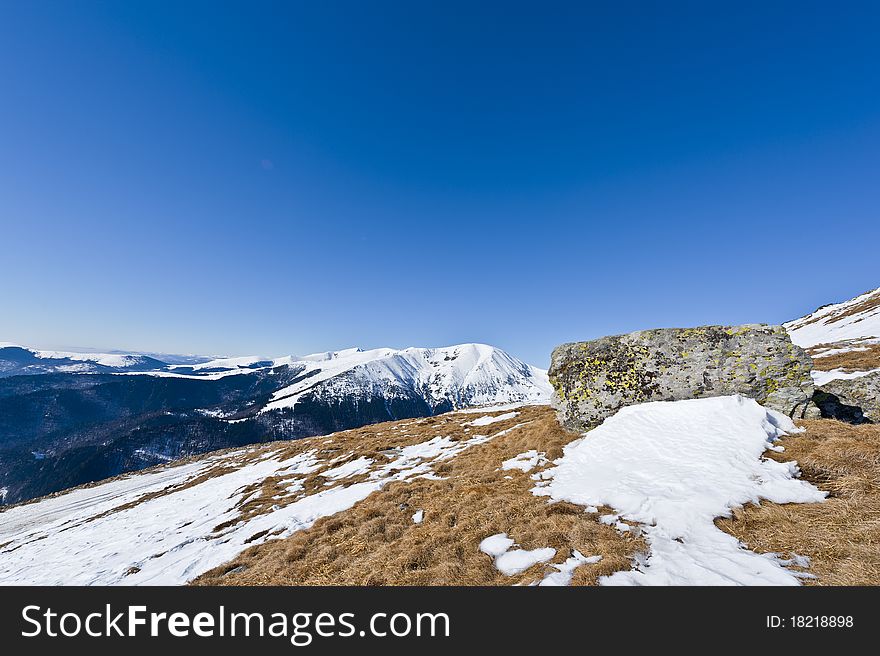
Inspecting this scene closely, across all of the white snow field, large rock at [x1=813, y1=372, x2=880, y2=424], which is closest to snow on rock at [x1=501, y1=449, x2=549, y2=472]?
the white snow field

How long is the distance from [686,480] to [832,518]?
267 centimetres

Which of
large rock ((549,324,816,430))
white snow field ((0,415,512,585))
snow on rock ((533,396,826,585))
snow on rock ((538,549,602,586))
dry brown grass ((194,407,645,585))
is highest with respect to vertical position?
large rock ((549,324,816,430))

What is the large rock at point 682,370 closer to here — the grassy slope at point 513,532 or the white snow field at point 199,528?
the grassy slope at point 513,532

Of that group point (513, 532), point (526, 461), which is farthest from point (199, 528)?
point (513, 532)

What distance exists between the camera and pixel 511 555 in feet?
23.1

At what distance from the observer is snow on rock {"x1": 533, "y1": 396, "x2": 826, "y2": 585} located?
18.5 feet

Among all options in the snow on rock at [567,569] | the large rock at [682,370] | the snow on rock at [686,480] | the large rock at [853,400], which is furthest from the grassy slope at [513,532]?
the large rock at [853,400]

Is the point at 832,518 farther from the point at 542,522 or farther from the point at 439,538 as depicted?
the point at 439,538

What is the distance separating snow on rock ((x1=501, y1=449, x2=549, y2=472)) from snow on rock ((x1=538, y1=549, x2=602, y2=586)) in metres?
6.40

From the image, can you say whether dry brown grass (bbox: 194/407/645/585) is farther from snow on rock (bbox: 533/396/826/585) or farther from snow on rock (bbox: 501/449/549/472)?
snow on rock (bbox: 533/396/826/585)

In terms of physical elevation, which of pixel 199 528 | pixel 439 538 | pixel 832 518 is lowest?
pixel 199 528

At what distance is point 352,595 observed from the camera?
6.23 m

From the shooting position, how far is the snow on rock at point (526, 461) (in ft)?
42.3

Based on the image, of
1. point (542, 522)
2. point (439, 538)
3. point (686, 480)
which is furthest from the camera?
point (686, 480)
